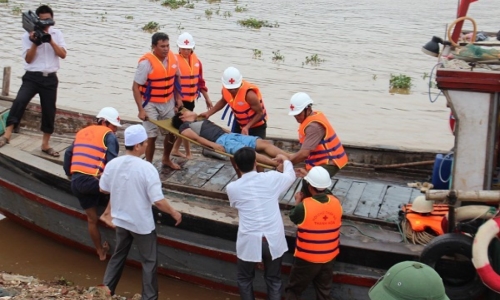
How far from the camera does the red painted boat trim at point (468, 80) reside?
5.04m

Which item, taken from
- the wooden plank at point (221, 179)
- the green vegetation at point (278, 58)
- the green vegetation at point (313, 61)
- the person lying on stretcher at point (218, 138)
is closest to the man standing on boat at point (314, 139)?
the person lying on stretcher at point (218, 138)

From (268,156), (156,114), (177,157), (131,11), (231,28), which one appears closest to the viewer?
(268,156)

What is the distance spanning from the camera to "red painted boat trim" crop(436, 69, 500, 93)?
504 centimetres

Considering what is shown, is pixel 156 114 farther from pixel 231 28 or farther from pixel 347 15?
pixel 347 15

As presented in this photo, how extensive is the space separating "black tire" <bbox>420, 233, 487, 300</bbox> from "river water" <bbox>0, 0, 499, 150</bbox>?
3115 mm

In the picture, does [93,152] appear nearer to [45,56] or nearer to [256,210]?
[256,210]

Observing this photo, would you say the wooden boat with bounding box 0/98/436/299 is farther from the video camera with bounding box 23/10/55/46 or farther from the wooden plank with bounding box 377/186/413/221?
the video camera with bounding box 23/10/55/46

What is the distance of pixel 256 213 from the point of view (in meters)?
5.34

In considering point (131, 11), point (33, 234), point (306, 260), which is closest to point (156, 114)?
point (33, 234)

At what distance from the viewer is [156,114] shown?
752cm

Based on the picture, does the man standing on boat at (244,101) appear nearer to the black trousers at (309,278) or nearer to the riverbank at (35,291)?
the black trousers at (309,278)

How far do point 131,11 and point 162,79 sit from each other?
20991mm

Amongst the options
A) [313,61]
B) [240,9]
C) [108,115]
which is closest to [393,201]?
[108,115]

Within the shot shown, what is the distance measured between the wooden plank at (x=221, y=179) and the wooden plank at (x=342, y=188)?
1199mm
